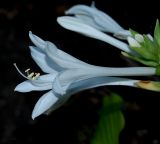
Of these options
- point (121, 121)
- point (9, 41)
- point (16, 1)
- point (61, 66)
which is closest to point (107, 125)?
point (121, 121)

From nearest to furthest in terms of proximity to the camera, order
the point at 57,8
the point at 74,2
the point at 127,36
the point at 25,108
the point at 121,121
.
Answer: the point at 127,36 < the point at 121,121 < the point at 25,108 < the point at 74,2 < the point at 57,8

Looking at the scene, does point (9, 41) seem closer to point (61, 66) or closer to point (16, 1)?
point (16, 1)

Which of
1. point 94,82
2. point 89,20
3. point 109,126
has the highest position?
point 89,20

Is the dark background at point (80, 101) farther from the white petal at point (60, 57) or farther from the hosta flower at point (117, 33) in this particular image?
the white petal at point (60, 57)

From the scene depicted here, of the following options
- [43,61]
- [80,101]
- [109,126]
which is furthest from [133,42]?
[80,101]

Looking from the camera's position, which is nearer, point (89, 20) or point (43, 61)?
point (43, 61)

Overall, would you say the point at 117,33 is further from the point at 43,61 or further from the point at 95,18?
the point at 43,61


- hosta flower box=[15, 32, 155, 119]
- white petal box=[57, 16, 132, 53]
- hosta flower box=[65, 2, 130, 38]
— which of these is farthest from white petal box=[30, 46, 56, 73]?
hosta flower box=[65, 2, 130, 38]

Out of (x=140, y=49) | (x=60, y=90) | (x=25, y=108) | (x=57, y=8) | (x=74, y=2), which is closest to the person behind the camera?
(x=60, y=90)
